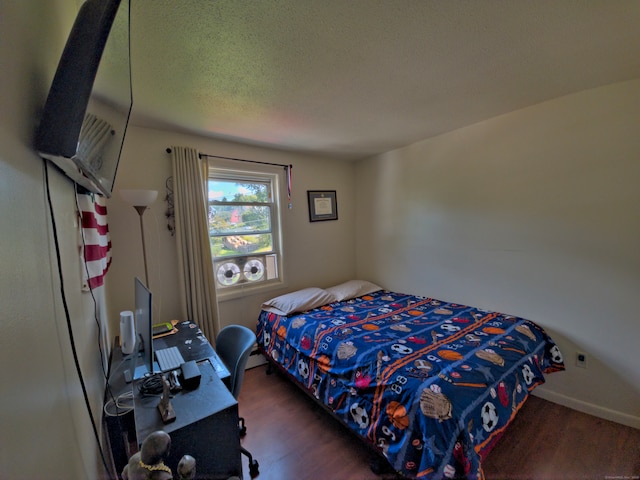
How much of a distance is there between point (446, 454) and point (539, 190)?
218 cm

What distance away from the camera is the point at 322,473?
62.6 inches

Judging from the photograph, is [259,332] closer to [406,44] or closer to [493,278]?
[493,278]

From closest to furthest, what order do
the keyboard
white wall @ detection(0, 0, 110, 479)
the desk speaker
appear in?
white wall @ detection(0, 0, 110, 479), the keyboard, the desk speaker

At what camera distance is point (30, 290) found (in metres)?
0.50

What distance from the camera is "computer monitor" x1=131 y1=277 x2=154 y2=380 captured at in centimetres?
107

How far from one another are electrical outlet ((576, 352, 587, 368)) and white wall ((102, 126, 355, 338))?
2499 millimetres

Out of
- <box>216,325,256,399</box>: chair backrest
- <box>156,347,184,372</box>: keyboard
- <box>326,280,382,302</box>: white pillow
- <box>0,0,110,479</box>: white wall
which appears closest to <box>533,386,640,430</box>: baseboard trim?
<box>326,280,382,302</box>: white pillow

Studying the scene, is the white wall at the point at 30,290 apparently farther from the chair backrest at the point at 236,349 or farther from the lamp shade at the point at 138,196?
the lamp shade at the point at 138,196

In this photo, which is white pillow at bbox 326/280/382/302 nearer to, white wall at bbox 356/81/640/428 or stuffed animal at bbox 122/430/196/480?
white wall at bbox 356/81/640/428

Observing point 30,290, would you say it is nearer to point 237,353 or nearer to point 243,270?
point 237,353

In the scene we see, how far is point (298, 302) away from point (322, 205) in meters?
1.43

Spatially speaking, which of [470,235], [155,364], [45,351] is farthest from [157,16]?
[470,235]

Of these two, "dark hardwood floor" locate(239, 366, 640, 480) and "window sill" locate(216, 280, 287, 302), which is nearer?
"dark hardwood floor" locate(239, 366, 640, 480)

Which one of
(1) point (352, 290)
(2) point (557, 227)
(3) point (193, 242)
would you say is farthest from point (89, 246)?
(2) point (557, 227)
